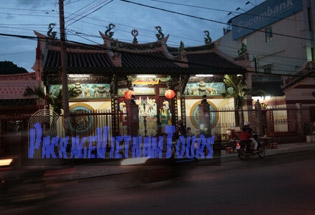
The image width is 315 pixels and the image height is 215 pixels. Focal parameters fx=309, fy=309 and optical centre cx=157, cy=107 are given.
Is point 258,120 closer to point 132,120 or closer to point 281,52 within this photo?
point 132,120

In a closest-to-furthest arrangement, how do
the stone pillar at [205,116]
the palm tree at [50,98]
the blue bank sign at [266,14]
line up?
1. the palm tree at [50,98]
2. the stone pillar at [205,116]
3. the blue bank sign at [266,14]

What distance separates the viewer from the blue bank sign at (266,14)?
2741 cm

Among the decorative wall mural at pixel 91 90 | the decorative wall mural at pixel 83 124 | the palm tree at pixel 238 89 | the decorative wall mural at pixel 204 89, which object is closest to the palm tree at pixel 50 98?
the decorative wall mural at pixel 83 124

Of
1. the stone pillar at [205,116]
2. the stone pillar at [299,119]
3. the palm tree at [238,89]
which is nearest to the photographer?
the stone pillar at [205,116]

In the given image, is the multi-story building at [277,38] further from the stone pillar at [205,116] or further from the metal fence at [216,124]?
the stone pillar at [205,116]

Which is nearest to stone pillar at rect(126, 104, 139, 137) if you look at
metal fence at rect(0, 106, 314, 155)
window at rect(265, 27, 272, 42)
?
metal fence at rect(0, 106, 314, 155)

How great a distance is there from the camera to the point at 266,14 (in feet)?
99.6

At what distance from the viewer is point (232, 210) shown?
216 inches

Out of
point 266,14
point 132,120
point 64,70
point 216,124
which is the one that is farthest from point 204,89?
point 266,14

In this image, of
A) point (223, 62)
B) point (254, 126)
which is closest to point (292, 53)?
point (223, 62)

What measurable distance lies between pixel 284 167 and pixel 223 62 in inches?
467

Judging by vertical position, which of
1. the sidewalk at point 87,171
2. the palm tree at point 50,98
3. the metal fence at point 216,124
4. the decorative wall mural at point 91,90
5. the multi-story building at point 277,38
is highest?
the multi-story building at point 277,38

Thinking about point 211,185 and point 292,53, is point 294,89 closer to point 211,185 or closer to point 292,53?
point 292,53

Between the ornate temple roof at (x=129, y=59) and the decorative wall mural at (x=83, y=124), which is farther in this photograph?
the ornate temple roof at (x=129, y=59)
